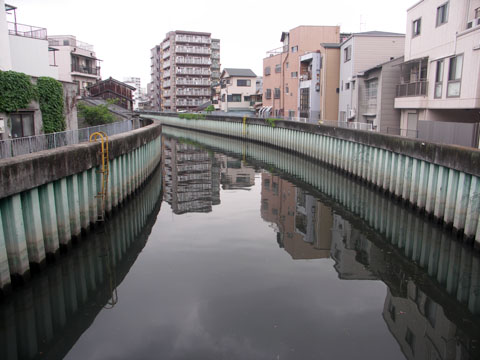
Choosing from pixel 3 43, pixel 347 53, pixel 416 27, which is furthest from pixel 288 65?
pixel 3 43

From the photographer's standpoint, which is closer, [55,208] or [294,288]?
[294,288]

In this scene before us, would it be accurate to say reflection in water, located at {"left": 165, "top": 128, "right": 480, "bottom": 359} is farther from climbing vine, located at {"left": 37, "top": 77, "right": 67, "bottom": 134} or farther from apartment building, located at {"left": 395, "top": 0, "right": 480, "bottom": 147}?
climbing vine, located at {"left": 37, "top": 77, "right": 67, "bottom": 134}

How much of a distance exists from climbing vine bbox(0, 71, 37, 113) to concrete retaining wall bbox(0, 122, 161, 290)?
4417mm

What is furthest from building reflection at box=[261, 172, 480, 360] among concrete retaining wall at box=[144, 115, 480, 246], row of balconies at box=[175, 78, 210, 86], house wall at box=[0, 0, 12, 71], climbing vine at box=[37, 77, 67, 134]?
row of balconies at box=[175, 78, 210, 86]

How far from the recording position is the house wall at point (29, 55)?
31.4m

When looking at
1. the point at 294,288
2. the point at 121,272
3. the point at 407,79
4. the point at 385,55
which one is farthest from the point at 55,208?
the point at 385,55

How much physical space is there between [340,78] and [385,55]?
258 inches

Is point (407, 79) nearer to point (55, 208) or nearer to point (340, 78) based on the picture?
point (340, 78)

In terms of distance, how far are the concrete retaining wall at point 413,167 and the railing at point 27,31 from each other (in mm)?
22447

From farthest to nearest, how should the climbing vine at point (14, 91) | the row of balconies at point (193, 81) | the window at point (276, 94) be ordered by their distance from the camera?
1. the row of balconies at point (193, 81)
2. the window at point (276, 94)
3. the climbing vine at point (14, 91)

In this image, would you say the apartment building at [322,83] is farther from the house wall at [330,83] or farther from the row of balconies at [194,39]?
the row of balconies at [194,39]

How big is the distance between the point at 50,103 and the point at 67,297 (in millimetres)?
11545

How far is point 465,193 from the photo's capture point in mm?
13461

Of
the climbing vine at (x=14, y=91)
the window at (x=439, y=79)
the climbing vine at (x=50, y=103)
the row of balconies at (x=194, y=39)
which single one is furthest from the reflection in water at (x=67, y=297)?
the row of balconies at (x=194, y=39)
